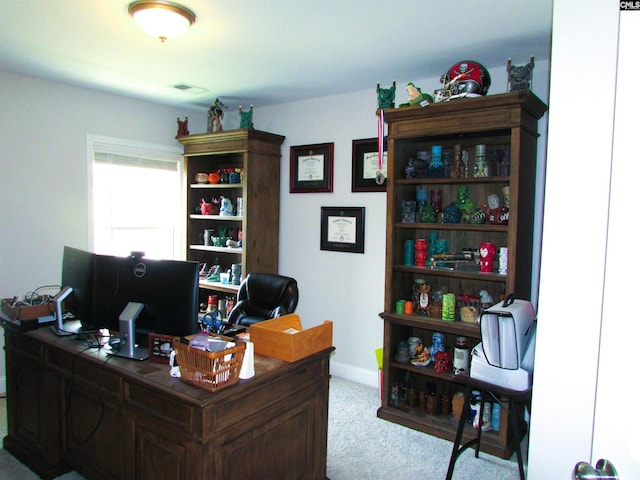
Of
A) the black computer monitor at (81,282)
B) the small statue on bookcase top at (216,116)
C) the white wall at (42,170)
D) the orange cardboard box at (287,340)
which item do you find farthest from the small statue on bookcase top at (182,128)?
the orange cardboard box at (287,340)

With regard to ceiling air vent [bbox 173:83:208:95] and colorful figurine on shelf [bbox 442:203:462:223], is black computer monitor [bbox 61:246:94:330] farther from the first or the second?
colorful figurine on shelf [bbox 442:203:462:223]

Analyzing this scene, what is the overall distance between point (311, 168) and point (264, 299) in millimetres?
1368

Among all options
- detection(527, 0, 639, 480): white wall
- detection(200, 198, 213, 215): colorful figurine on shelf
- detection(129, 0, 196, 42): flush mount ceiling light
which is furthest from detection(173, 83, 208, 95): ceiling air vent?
detection(527, 0, 639, 480): white wall

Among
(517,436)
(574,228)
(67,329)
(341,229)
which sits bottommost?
(517,436)

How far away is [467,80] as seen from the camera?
2.77m

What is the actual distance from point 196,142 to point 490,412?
3.47 metres

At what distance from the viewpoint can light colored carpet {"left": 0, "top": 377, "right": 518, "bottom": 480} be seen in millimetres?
2525

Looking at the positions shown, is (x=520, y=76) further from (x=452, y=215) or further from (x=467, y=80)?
(x=452, y=215)

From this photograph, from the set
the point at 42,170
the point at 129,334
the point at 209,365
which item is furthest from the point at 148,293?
the point at 42,170

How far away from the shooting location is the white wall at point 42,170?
3.50 meters

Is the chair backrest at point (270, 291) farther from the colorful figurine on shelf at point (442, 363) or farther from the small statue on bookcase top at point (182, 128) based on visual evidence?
the small statue on bookcase top at point (182, 128)

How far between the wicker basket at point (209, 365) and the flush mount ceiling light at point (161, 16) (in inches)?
65.0

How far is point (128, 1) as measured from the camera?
2.23m

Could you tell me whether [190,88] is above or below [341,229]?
above
